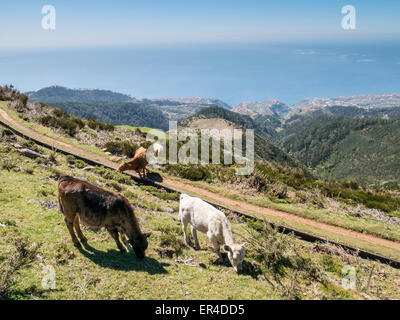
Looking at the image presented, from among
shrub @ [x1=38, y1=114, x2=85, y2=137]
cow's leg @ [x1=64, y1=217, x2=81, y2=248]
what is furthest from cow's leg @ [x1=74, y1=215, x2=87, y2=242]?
shrub @ [x1=38, y1=114, x2=85, y2=137]

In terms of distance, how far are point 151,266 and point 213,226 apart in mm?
2557

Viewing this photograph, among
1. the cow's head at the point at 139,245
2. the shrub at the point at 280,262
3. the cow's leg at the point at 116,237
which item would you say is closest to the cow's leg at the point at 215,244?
the shrub at the point at 280,262

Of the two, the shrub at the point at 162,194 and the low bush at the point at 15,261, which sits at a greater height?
the low bush at the point at 15,261

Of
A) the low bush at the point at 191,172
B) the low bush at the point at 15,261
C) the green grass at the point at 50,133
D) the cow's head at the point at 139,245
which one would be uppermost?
the green grass at the point at 50,133

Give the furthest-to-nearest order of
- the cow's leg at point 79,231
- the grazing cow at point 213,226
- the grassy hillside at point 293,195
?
the grassy hillside at point 293,195, the grazing cow at point 213,226, the cow's leg at point 79,231

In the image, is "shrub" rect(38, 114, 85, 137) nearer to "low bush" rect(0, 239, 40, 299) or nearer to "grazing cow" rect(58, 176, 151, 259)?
"grazing cow" rect(58, 176, 151, 259)

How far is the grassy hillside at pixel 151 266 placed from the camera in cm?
657

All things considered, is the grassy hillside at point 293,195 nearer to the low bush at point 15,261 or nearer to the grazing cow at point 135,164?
the grazing cow at point 135,164

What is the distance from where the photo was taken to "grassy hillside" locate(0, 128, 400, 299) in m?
6.57

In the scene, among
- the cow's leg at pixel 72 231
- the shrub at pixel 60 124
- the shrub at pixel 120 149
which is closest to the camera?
the cow's leg at pixel 72 231

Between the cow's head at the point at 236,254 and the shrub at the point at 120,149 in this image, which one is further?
the shrub at the point at 120,149

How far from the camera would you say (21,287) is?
19.6 ft

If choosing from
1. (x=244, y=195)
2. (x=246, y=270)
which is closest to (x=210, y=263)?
(x=246, y=270)

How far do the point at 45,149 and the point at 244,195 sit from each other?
17.6 m
